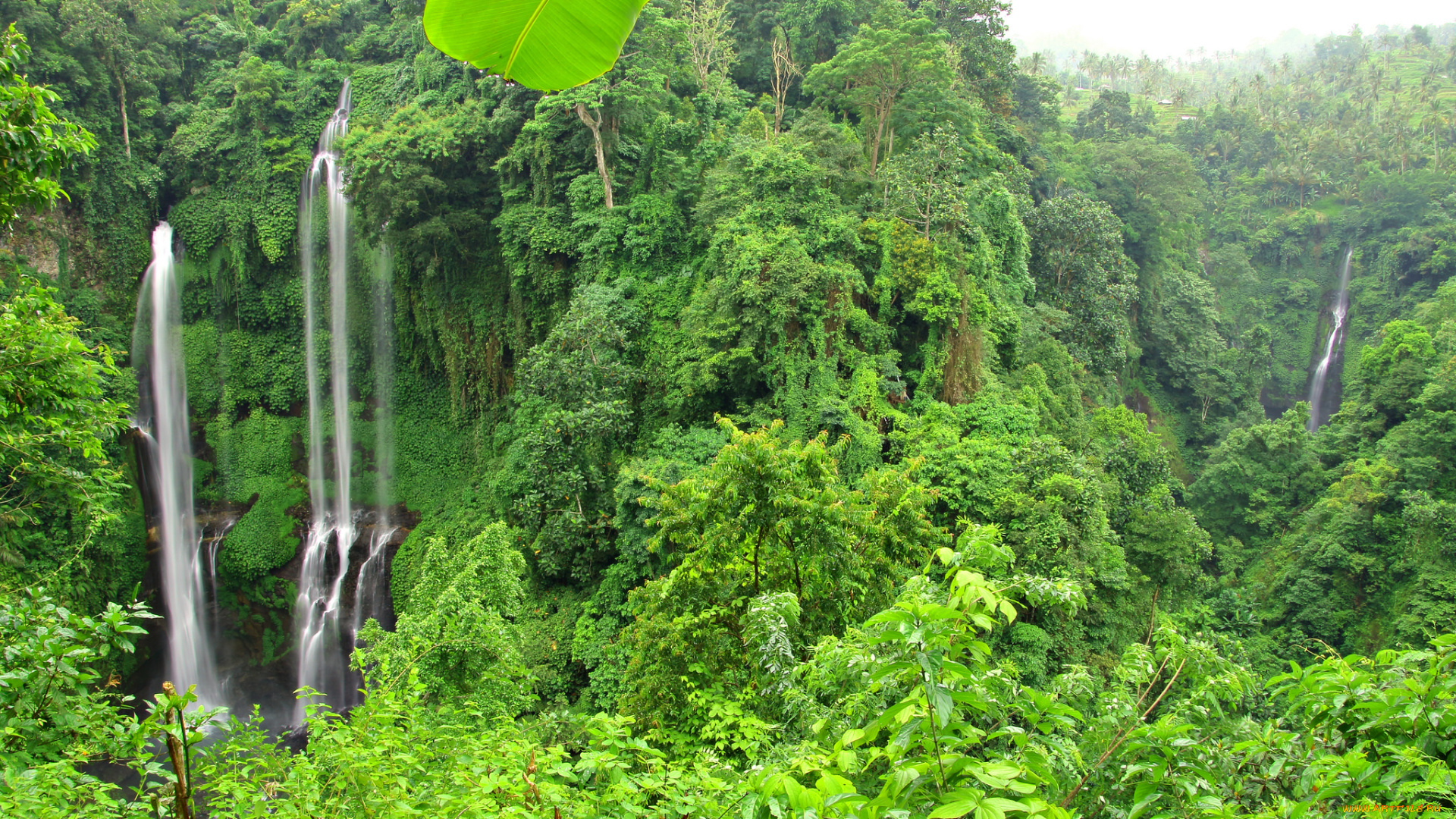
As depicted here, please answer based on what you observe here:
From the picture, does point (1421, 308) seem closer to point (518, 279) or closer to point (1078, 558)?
point (1078, 558)

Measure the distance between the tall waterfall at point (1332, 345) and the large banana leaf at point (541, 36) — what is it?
3262 centimetres

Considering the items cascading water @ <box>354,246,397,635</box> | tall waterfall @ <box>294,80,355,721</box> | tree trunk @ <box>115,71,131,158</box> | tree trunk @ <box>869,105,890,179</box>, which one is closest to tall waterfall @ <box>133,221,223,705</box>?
tree trunk @ <box>115,71,131,158</box>

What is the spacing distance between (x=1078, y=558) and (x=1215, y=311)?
70.2 feet

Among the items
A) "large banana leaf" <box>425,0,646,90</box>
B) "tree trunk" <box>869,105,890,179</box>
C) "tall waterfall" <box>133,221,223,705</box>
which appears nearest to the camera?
"large banana leaf" <box>425,0,646,90</box>

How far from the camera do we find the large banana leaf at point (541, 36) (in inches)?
49.6


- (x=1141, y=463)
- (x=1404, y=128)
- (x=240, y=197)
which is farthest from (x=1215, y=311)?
(x=240, y=197)

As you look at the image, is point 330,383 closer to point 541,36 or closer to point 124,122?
point 124,122

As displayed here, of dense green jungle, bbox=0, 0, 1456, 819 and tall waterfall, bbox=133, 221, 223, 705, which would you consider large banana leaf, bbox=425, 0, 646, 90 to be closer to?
dense green jungle, bbox=0, 0, 1456, 819

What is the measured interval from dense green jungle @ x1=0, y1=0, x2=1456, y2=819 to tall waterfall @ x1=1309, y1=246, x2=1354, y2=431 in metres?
3.24

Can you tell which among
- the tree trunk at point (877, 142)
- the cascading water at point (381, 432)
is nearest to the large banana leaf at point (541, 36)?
the tree trunk at point (877, 142)

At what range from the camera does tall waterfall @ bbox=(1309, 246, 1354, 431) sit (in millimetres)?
27281

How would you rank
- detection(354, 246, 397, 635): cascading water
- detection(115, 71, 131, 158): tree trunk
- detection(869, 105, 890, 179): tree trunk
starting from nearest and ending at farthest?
detection(869, 105, 890, 179): tree trunk < detection(354, 246, 397, 635): cascading water < detection(115, 71, 131, 158): tree trunk

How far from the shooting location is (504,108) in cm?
1429

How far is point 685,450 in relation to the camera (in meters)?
10.3
